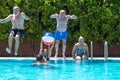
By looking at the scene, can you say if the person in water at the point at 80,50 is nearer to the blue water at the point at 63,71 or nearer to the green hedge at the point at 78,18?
the blue water at the point at 63,71

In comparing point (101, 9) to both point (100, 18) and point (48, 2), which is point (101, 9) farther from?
point (48, 2)

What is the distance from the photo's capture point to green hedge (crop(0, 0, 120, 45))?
592 inches

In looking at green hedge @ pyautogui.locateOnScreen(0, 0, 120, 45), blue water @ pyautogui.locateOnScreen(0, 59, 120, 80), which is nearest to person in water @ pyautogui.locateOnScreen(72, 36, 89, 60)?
blue water @ pyautogui.locateOnScreen(0, 59, 120, 80)

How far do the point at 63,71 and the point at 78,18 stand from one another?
4.96 m

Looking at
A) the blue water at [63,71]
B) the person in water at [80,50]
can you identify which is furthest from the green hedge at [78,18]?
the blue water at [63,71]

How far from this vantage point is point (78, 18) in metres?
15.2

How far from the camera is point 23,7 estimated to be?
598 inches

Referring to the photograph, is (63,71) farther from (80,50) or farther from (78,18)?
(78,18)

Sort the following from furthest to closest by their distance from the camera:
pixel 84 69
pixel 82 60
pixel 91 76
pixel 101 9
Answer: pixel 101 9 < pixel 82 60 < pixel 84 69 < pixel 91 76

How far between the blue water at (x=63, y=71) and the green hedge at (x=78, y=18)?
81.1 inches

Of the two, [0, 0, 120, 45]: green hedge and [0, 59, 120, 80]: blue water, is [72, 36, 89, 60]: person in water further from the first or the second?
[0, 0, 120, 45]: green hedge

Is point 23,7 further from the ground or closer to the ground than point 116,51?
further from the ground

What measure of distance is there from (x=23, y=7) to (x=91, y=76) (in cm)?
650

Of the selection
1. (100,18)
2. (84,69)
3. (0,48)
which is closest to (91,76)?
(84,69)
